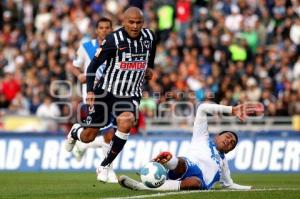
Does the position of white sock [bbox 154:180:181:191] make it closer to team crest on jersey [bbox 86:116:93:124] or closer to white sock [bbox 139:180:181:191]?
white sock [bbox 139:180:181:191]

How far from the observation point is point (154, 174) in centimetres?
1246

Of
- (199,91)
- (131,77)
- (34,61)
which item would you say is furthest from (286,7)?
(131,77)

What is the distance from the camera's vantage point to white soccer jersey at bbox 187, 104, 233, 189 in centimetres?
1309

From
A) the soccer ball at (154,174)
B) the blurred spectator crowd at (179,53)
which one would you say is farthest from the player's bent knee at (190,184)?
the blurred spectator crowd at (179,53)

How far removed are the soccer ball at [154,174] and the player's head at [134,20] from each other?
7.85ft

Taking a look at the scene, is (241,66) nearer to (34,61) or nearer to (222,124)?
(222,124)

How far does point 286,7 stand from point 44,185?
13425 millimetres

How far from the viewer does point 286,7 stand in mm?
26828

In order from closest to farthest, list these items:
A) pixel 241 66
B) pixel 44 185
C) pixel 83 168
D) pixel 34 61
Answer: pixel 44 185
pixel 83 168
pixel 241 66
pixel 34 61

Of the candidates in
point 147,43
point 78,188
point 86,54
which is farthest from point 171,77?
point 78,188

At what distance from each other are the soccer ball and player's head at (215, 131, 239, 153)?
111 cm

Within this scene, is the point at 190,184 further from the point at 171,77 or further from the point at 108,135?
the point at 171,77

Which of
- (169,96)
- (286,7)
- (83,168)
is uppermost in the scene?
(286,7)

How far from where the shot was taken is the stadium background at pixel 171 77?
70.1 ft
